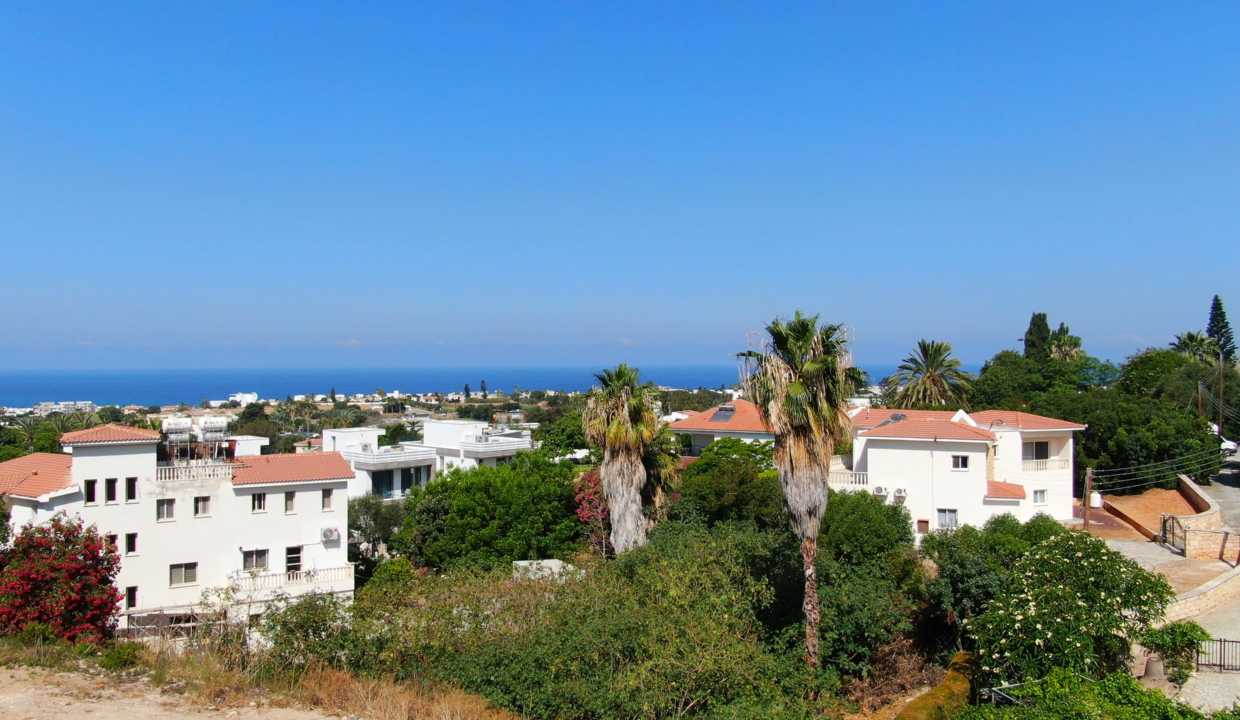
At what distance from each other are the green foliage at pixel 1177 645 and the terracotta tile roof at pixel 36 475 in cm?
2913

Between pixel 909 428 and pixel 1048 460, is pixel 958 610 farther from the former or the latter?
pixel 1048 460

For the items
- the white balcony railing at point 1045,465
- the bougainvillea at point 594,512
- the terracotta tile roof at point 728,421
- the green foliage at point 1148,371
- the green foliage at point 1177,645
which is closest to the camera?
the green foliage at point 1177,645

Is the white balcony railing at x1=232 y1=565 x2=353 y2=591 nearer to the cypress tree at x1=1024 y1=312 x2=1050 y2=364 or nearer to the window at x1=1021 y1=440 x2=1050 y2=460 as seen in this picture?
the window at x1=1021 y1=440 x2=1050 y2=460

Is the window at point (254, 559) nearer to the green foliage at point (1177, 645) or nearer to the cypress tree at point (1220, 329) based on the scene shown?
the green foliage at point (1177, 645)

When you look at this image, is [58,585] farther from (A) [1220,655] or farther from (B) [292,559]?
(A) [1220,655]

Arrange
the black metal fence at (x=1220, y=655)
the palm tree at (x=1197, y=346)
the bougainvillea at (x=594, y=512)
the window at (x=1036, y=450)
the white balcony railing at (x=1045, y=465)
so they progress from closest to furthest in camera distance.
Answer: the black metal fence at (x=1220, y=655), the white balcony railing at (x=1045, y=465), the bougainvillea at (x=594, y=512), the window at (x=1036, y=450), the palm tree at (x=1197, y=346)

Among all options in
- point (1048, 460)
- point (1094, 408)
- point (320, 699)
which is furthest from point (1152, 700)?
point (1094, 408)

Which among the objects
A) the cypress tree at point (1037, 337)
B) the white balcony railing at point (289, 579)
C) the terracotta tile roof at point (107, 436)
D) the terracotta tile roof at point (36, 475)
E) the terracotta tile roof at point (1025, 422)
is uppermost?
the cypress tree at point (1037, 337)

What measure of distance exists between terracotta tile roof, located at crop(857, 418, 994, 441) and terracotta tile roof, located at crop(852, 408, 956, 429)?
282 centimetres

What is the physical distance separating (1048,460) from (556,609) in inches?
833

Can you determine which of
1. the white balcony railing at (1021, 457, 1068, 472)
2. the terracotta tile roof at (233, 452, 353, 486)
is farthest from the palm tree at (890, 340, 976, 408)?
the terracotta tile roof at (233, 452, 353, 486)

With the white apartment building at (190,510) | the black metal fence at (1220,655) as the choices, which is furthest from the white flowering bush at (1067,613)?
the white apartment building at (190,510)

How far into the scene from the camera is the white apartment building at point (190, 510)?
25.3 meters

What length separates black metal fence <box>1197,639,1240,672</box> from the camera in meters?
16.6
